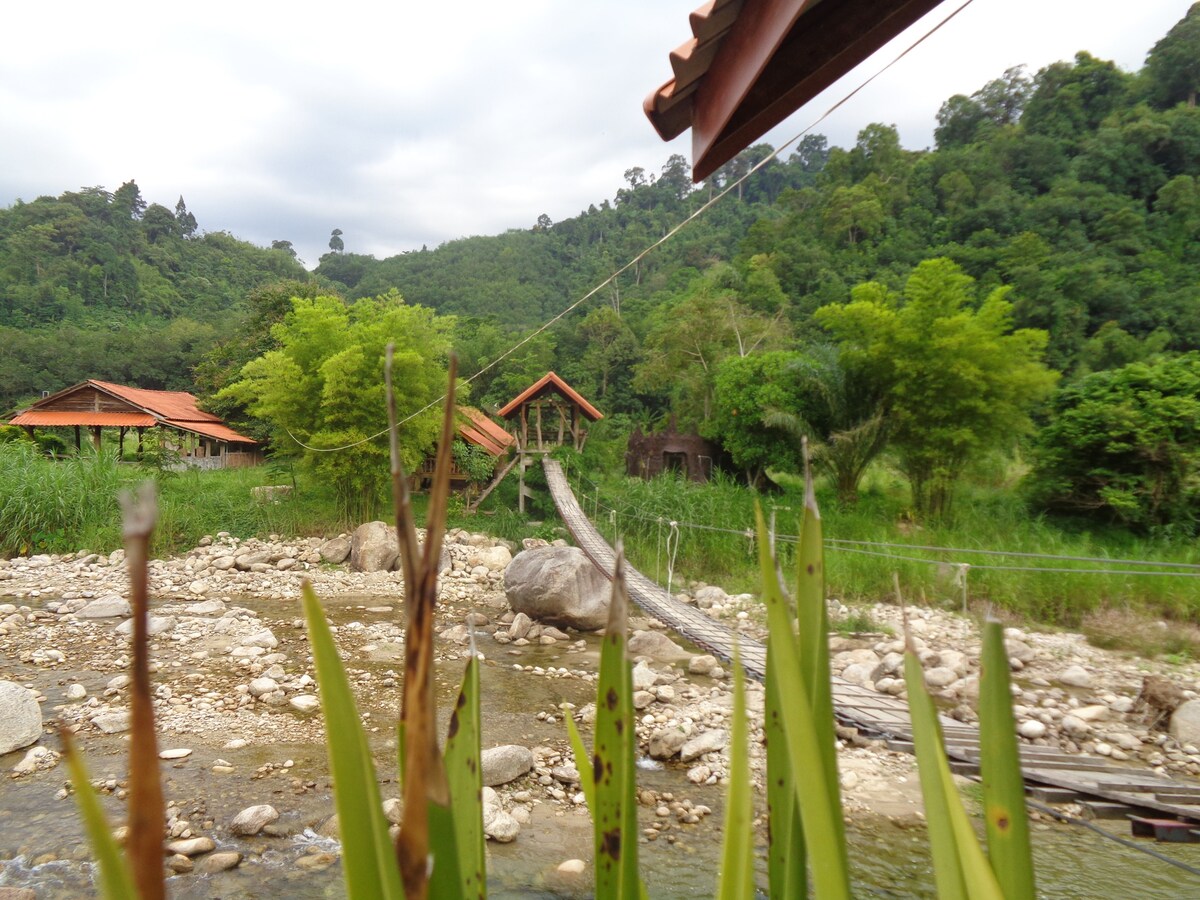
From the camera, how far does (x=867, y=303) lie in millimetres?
10383

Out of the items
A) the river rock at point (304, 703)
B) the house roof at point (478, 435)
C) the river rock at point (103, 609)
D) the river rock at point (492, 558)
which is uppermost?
the house roof at point (478, 435)

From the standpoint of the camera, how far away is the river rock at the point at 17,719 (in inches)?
160

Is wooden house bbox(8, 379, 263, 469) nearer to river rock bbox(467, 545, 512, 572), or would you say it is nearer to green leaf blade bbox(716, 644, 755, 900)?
river rock bbox(467, 545, 512, 572)

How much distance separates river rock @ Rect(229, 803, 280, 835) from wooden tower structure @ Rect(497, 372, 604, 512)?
8.50 metres

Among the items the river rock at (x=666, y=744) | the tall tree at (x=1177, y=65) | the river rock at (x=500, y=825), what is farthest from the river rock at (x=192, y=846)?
the tall tree at (x=1177, y=65)

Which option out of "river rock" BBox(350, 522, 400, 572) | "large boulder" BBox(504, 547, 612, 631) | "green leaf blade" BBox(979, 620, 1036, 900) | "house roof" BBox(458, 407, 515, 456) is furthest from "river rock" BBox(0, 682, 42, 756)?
"house roof" BBox(458, 407, 515, 456)

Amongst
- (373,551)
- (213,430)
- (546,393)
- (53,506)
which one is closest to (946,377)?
(546,393)

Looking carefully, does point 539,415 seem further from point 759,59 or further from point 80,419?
point 759,59

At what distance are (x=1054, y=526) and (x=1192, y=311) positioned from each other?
29.2 feet

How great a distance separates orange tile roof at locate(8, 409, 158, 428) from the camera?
14638mm

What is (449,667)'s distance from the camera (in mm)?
5934

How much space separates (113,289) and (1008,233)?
1220 inches

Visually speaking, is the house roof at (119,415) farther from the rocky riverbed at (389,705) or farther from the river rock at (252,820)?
the river rock at (252,820)

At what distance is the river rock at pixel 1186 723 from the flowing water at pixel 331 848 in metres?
1.24
